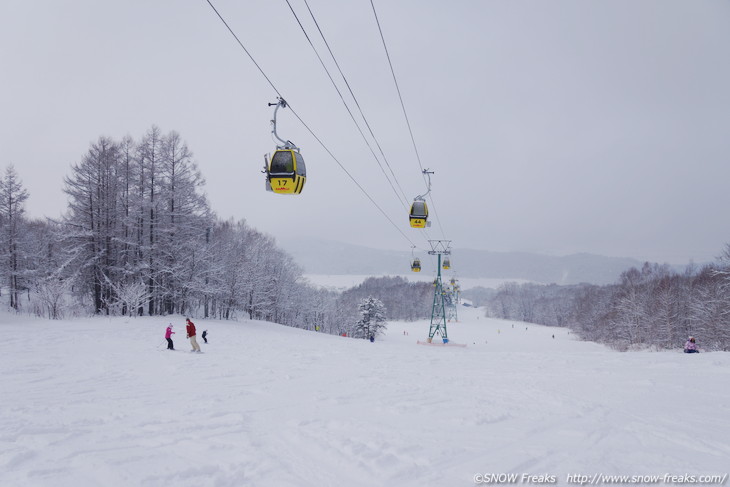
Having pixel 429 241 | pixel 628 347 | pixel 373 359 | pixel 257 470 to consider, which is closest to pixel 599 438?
pixel 257 470

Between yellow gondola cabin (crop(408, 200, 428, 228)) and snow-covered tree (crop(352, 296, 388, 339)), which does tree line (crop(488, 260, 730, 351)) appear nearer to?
yellow gondola cabin (crop(408, 200, 428, 228))

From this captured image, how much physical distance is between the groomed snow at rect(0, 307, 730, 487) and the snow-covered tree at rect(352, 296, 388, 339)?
4546 cm

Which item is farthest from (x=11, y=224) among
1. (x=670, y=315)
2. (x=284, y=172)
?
(x=670, y=315)

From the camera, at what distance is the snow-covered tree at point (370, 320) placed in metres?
57.1

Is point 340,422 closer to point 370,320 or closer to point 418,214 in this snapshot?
point 418,214

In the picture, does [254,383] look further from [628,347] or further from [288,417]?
[628,347]

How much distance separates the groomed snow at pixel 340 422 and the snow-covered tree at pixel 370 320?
45.5m

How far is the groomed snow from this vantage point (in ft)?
14.7

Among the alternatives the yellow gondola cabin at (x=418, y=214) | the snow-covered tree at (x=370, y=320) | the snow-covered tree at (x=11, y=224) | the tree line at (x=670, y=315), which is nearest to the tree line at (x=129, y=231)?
the snow-covered tree at (x=11, y=224)

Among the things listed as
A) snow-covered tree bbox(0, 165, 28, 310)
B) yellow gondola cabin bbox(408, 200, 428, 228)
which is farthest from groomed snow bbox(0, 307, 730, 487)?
snow-covered tree bbox(0, 165, 28, 310)

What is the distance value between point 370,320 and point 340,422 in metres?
52.2

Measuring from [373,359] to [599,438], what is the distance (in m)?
9.93

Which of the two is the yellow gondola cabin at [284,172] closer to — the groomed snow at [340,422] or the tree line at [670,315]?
the groomed snow at [340,422]

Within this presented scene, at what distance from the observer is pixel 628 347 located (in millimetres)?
44375
